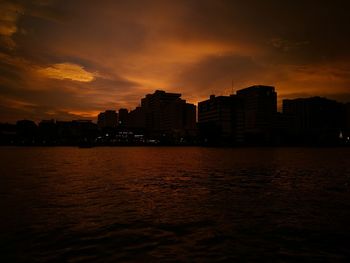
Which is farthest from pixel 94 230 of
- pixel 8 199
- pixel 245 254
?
pixel 8 199

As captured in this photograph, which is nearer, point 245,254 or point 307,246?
point 245,254

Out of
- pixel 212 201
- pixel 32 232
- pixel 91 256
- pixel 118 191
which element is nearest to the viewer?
pixel 91 256

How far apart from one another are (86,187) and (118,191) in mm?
5216

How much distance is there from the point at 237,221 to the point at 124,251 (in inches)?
338

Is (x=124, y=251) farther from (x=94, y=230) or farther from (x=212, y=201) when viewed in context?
(x=212, y=201)

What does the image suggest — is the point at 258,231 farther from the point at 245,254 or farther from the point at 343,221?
the point at 343,221

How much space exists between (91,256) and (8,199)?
17570 millimetres

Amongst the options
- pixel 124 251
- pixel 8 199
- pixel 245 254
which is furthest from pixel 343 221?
pixel 8 199

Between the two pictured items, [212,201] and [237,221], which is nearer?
[237,221]

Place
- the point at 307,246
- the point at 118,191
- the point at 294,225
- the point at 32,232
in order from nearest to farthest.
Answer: the point at 307,246 → the point at 32,232 → the point at 294,225 → the point at 118,191

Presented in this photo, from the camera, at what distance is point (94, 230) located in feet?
61.7

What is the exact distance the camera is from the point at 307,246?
53.0ft

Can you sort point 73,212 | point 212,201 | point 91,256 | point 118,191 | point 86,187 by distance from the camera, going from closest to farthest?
point 91,256
point 73,212
point 212,201
point 118,191
point 86,187

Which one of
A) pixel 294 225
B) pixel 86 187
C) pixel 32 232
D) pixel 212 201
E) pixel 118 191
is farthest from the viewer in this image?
pixel 86 187
